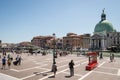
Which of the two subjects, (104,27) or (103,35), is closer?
(104,27)

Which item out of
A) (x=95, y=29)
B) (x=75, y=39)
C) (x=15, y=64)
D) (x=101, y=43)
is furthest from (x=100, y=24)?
(x=15, y=64)

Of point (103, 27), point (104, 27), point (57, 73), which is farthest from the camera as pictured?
point (103, 27)

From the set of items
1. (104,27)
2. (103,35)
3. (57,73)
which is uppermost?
(104,27)

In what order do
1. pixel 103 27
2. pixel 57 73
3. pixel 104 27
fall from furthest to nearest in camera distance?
1. pixel 103 27
2. pixel 104 27
3. pixel 57 73

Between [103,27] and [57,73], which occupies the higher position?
[103,27]

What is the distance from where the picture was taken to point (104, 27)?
102312mm

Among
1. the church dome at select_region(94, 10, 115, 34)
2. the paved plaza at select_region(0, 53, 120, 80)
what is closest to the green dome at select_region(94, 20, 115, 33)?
the church dome at select_region(94, 10, 115, 34)

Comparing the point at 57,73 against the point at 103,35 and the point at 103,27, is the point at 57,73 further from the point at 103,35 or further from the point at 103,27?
the point at 103,27

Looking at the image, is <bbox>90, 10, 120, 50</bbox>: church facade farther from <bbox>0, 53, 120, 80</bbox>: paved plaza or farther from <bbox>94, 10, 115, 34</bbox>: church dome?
<bbox>0, 53, 120, 80</bbox>: paved plaza

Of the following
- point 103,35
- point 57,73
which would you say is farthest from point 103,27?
point 57,73

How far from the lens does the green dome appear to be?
336ft

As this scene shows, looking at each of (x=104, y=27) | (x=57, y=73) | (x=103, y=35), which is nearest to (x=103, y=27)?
(x=104, y=27)

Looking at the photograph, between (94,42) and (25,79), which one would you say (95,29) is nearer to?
(94,42)

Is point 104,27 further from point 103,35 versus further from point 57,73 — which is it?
point 57,73
